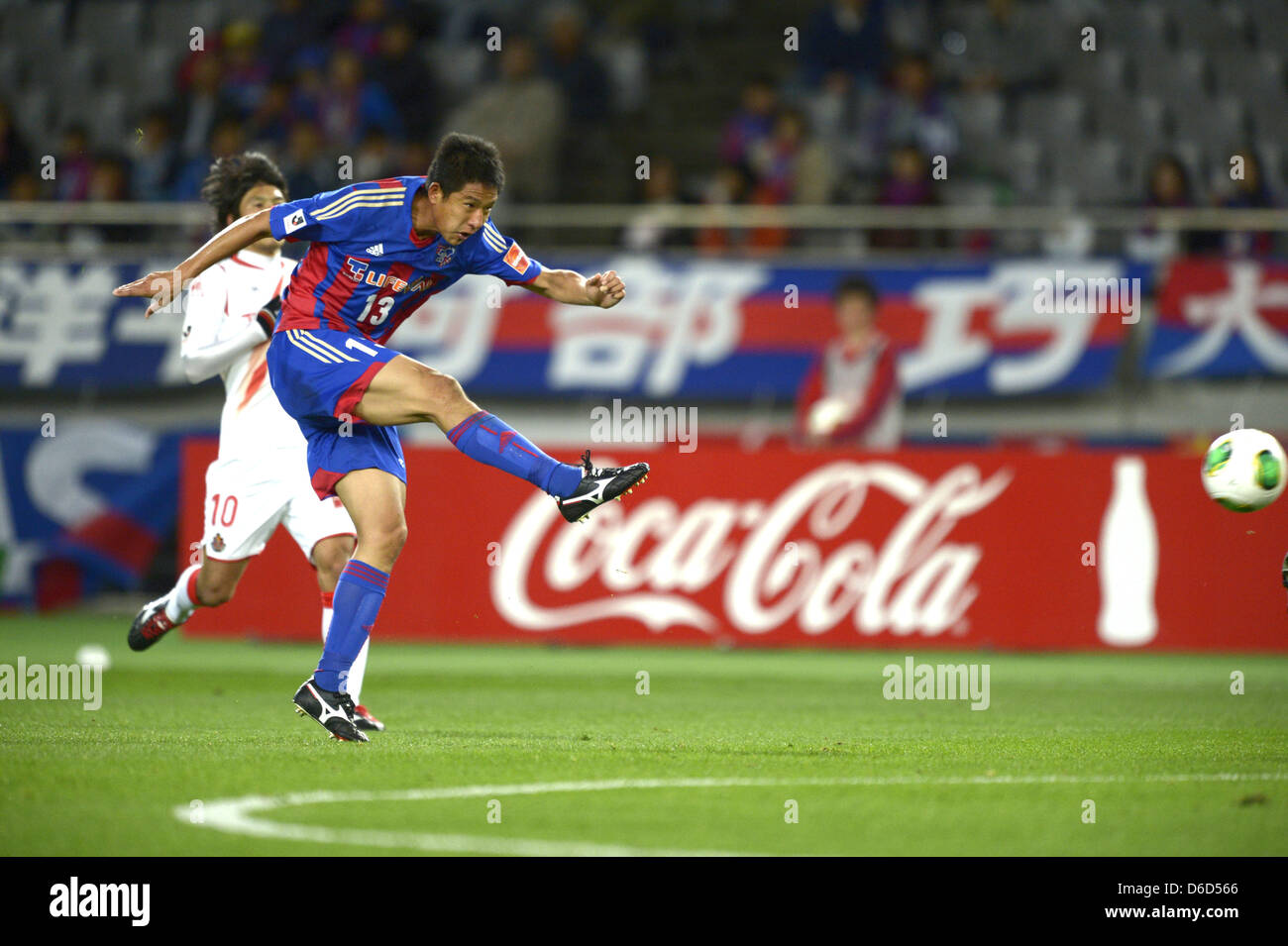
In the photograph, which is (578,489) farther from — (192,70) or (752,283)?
(192,70)

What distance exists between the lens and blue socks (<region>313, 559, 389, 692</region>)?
6688mm

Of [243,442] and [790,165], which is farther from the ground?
[790,165]

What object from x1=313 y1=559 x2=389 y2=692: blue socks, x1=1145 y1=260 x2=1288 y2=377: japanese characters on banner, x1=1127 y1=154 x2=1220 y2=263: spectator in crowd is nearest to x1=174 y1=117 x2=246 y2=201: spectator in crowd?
Result: x1=1127 y1=154 x2=1220 y2=263: spectator in crowd

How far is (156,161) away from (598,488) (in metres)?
10.1

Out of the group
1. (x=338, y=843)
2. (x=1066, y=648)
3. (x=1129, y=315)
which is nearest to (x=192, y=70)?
(x=1129, y=315)

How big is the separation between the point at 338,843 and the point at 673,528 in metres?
7.15

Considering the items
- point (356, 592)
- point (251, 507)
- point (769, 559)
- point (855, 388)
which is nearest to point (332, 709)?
point (356, 592)

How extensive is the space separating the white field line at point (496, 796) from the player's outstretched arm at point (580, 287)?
6.70ft

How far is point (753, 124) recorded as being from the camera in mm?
15430

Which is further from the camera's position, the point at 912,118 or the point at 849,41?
the point at 849,41

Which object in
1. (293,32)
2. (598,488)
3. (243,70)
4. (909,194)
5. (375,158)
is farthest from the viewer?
(293,32)

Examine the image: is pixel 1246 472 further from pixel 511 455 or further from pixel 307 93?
pixel 307 93

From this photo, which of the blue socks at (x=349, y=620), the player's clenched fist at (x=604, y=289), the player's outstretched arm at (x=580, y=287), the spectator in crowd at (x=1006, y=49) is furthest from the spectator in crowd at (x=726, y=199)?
the blue socks at (x=349, y=620)

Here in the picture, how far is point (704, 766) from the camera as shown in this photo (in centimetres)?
620
